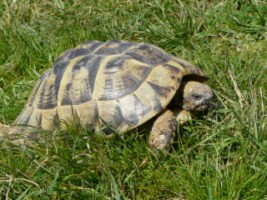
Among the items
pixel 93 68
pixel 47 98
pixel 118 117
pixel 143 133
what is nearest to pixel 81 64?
pixel 93 68

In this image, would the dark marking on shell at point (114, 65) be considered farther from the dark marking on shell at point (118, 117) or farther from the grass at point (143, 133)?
the grass at point (143, 133)

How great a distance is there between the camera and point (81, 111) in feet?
13.9

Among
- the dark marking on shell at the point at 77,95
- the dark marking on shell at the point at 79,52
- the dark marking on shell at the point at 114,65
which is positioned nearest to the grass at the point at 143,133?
the dark marking on shell at the point at 77,95

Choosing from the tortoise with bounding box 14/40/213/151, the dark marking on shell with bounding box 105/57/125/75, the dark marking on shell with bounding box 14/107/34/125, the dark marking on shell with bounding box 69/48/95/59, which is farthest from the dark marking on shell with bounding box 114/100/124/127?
the dark marking on shell with bounding box 14/107/34/125

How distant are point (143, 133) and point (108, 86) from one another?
0.41 m

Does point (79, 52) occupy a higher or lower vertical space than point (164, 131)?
higher

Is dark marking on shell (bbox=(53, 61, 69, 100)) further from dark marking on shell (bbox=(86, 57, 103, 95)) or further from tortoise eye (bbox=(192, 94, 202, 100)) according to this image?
tortoise eye (bbox=(192, 94, 202, 100))

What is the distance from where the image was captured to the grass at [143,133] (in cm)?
359

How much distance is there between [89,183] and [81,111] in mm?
717

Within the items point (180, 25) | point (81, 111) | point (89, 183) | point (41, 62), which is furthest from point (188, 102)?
point (41, 62)

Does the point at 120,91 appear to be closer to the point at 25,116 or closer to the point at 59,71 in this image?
the point at 59,71

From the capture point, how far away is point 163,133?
397cm

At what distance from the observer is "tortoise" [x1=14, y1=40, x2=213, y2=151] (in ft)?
13.4

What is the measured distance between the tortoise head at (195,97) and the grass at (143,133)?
0.09 m
